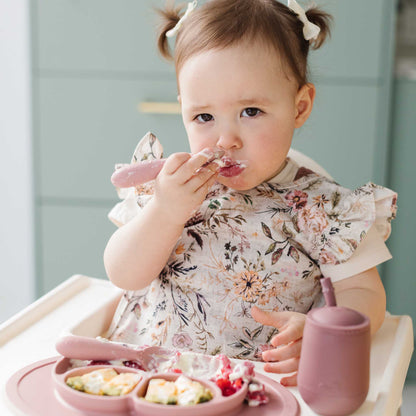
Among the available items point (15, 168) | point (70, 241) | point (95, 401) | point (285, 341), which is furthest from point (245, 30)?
point (15, 168)

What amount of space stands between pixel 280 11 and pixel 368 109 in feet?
3.34

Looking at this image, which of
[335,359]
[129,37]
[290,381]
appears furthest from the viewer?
[129,37]

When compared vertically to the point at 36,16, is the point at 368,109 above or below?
below

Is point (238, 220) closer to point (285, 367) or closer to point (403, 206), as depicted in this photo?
point (285, 367)

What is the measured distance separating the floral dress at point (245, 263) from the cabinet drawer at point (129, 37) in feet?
3.24

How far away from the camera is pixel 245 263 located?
947 mm

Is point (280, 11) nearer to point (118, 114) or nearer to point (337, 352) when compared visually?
point (337, 352)

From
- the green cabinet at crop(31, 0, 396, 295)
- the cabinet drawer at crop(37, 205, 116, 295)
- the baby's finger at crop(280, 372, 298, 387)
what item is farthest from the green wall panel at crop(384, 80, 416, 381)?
the baby's finger at crop(280, 372, 298, 387)

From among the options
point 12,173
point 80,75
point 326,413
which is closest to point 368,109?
point 80,75

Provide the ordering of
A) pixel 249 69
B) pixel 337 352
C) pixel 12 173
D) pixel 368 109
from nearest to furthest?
pixel 337 352 → pixel 249 69 → pixel 368 109 → pixel 12 173

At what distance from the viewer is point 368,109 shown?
6.31 ft

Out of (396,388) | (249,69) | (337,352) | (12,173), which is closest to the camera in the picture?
(337,352)

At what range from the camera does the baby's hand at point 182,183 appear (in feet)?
2.80

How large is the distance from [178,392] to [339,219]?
0.42m
